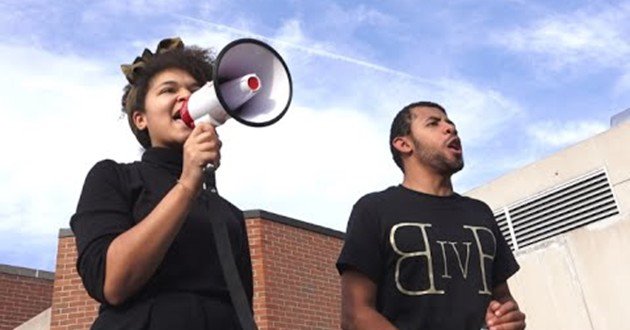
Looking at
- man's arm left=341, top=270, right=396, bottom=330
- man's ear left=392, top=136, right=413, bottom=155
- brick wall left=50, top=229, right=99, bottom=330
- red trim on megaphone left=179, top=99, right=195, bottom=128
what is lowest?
man's arm left=341, top=270, right=396, bottom=330

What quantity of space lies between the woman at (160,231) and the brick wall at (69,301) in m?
8.58

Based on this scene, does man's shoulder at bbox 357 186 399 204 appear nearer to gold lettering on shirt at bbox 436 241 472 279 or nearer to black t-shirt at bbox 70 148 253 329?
gold lettering on shirt at bbox 436 241 472 279

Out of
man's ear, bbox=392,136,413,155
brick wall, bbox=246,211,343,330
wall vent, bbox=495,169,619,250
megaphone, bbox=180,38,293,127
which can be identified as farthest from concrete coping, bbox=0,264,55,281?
megaphone, bbox=180,38,293,127

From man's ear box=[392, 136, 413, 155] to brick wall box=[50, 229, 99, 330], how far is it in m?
7.88

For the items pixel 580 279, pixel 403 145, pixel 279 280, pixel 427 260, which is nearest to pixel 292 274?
pixel 279 280

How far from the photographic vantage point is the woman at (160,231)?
5.30 ft

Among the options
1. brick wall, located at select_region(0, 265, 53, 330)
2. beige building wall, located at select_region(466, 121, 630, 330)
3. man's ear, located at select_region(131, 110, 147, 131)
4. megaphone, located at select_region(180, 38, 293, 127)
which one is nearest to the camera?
megaphone, located at select_region(180, 38, 293, 127)

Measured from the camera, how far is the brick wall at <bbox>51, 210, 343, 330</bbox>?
10.1m

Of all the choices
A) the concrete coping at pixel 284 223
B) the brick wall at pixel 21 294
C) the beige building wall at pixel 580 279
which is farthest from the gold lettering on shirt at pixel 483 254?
the brick wall at pixel 21 294

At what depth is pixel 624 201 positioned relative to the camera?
1311 cm

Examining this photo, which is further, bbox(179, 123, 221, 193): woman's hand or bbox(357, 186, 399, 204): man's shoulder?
bbox(357, 186, 399, 204): man's shoulder

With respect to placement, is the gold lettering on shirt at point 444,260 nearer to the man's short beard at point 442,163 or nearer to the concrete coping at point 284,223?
the man's short beard at point 442,163

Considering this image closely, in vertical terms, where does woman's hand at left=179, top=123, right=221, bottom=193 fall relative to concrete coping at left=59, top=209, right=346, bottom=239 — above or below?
below

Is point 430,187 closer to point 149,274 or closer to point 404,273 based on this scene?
point 404,273
